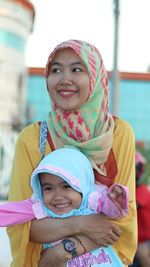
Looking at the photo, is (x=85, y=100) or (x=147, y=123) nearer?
(x=85, y=100)

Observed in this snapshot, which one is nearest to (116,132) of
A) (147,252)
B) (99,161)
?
(99,161)

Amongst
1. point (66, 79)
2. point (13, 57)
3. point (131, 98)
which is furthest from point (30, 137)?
point (13, 57)

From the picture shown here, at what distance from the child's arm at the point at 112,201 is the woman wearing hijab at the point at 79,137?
0.09 metres

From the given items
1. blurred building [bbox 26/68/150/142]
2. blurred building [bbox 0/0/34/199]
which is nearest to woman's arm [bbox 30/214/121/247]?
blurred building [bbox 26/68/150/142]

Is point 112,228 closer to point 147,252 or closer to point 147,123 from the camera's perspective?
point 147,252

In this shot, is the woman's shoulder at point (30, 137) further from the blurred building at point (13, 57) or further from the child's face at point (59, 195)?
the blurred building at point (13, 57)

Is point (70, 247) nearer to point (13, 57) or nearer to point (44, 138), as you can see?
point (44, 138)

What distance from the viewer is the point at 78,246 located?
1901mm

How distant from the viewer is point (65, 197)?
1893 millimetres

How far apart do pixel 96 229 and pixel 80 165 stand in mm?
223

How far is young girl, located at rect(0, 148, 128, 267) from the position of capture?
1892 millimetres

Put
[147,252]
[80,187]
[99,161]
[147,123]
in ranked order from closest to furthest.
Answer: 1. [80,187]
2. [99,161]
3. [147,252]
4. [147,123]

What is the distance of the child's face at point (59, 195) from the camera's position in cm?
189

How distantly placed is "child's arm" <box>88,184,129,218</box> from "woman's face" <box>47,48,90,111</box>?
35 centimetres
